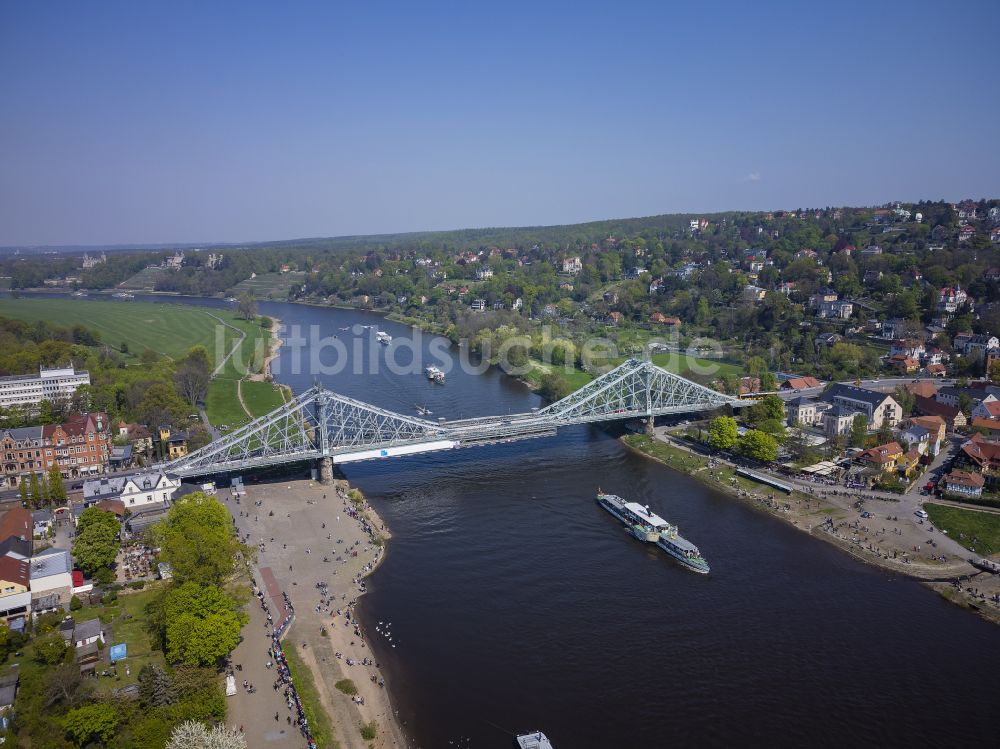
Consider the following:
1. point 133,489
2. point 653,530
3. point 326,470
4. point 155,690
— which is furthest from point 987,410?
point 133,489

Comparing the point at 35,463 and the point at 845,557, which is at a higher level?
the point at 35,463

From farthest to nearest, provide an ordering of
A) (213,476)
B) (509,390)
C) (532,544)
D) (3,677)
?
(509,390), (213,476), (532,544), (3,677)

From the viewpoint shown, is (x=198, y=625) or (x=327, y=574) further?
(x=327, y=574)

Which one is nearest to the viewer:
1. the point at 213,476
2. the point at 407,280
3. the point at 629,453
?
the point at 213,476

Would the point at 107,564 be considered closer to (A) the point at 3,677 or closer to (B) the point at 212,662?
(A) the point at 3,677

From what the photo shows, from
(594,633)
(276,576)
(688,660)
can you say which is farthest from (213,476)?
(688,660)

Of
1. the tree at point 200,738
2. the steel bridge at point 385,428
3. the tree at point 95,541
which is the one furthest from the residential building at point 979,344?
the tree at point 95,541

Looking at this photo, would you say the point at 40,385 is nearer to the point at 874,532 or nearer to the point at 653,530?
the point at 653,530
